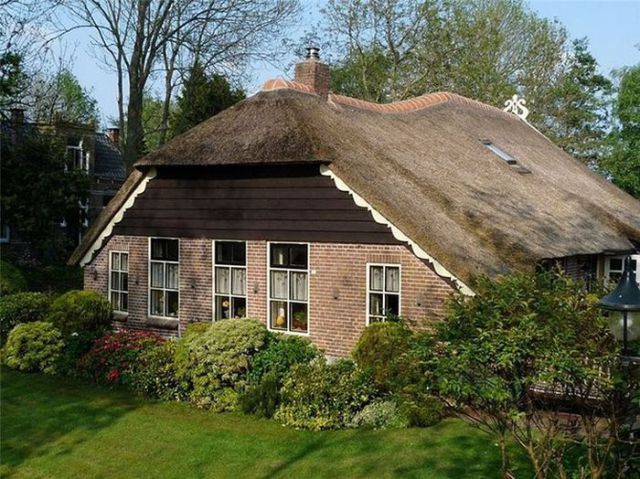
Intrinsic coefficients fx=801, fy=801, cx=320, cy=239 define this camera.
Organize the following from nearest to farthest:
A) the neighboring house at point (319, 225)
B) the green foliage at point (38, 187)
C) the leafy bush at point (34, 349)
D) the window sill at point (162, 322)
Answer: the neighboring house at point (319, 225) < the leafy bush at point (34, 349) < the window sill at point (162, 322) < the green foliage at point (38, 187)

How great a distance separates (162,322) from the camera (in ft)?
58.9

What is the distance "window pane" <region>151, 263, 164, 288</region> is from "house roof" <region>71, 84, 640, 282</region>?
170cm

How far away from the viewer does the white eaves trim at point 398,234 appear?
44.7ft

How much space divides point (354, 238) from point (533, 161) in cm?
1057

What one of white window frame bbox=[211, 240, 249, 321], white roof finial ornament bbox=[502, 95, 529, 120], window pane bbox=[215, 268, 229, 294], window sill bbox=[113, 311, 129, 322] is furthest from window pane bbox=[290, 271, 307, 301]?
white roof finial ornament bbox=[502, 95, 529, 120]

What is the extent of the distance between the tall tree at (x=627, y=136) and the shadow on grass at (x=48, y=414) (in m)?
27.6

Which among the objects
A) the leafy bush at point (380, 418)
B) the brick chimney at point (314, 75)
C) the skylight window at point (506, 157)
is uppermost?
the brick chimney at point (314, 75)

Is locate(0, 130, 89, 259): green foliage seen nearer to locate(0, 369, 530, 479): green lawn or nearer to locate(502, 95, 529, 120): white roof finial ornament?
locate(502, 95, 529, 120): white roof finial ornament

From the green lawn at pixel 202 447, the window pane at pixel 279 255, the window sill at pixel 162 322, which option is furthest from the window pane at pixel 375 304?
the window sill at pixel 162 322

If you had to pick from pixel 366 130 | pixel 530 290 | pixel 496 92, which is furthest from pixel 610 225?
pixel 496 92

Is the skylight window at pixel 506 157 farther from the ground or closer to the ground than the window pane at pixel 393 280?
farther from the ground

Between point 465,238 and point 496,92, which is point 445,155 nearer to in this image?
point 465,238

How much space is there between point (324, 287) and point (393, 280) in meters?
1.49

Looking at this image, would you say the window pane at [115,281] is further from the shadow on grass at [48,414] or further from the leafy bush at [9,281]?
the shadow on grass at [48,414]
